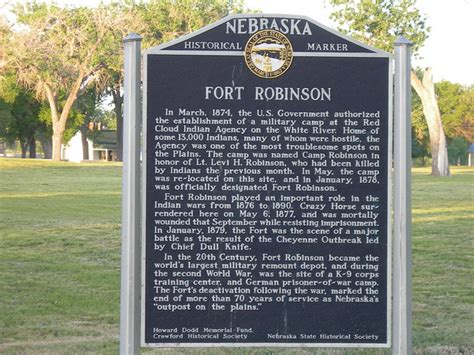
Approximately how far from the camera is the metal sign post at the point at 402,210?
5035mm

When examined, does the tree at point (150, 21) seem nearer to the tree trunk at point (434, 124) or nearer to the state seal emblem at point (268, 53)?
the tree trunk at point (434, 124)

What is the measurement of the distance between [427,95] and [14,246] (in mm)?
14849

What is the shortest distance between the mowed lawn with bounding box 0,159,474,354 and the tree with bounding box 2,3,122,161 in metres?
2.27

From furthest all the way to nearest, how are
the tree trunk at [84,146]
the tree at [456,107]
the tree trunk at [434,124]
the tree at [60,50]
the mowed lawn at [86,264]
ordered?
the tree at [456,107] → the tree trunk at [84,146] → the tree trunk at [434,124] → the tree at [60,50] → the mowed lawn at [86,264]

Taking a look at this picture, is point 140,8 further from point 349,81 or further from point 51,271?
point 349,81

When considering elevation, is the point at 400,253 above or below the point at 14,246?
above

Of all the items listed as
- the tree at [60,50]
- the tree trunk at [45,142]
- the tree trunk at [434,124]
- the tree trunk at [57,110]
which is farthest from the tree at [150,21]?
the tree trunk at [434,124]

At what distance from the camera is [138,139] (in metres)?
5.02

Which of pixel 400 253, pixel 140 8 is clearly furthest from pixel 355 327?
pixel 140 8

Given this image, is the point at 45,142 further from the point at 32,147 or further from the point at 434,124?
the point at 434,124

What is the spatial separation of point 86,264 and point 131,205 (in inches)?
320

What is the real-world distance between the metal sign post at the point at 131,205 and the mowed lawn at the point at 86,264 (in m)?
2.45

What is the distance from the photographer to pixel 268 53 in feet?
16.5

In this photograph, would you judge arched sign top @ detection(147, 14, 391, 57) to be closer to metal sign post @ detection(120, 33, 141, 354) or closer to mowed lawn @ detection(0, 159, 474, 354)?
metal sign post @ detection(120, 33, 141, 354)
